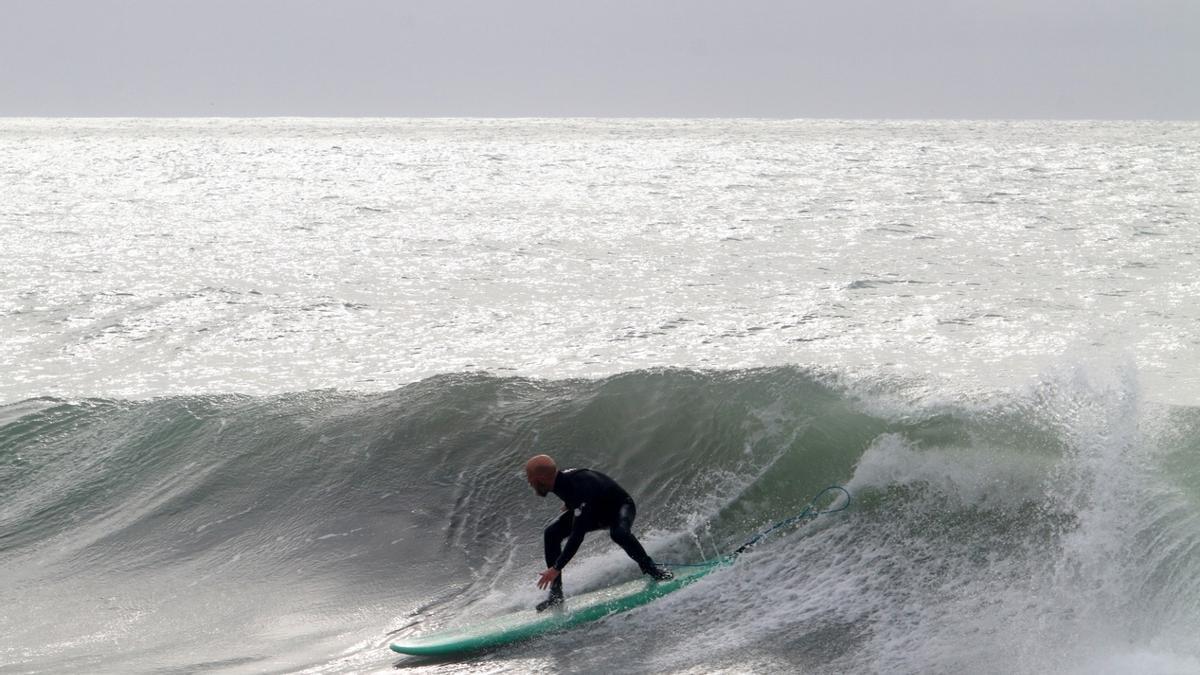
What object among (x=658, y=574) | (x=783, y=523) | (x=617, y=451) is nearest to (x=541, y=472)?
(x=658, y=574)

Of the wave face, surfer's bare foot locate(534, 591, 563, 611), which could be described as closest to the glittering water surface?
the wave face

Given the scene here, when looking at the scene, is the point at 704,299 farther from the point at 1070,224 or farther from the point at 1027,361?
the point at 1070,224

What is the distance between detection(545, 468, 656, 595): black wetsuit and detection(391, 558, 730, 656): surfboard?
18 centimetres

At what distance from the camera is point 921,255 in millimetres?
28203

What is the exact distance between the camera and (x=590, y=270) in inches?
1079

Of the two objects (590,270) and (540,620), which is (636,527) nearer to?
(540,620)

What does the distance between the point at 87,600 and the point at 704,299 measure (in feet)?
49.4

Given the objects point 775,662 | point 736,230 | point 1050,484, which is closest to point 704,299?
point 736,230

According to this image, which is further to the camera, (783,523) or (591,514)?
(783,523)

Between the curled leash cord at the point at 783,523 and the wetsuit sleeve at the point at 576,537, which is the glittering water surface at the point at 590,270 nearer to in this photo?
the curled leash cord at the point at 783,523

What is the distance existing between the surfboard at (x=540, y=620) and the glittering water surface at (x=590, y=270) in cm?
→ 579

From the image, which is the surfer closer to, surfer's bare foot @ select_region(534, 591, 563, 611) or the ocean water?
surfer's bare foot @ select_region(534, 591, 563, 611)

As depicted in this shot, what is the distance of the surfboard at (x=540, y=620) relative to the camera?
25.8ft

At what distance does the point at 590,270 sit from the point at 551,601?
763 inches
